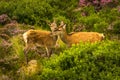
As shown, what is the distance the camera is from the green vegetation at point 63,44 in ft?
34.5

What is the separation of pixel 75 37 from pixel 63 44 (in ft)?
1.44

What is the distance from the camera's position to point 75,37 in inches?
506

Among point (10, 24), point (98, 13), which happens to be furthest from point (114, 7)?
point (10, 24)

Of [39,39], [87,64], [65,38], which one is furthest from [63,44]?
[87,64]

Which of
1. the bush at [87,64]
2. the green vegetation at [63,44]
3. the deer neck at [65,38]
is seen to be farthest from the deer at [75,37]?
the bush at [87,64]

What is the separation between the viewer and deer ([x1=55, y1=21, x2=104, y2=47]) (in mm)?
12529

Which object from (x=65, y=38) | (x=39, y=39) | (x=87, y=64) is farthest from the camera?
(x=39, y=39)

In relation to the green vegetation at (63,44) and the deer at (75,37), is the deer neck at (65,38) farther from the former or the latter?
the green vegetation at (63,44)

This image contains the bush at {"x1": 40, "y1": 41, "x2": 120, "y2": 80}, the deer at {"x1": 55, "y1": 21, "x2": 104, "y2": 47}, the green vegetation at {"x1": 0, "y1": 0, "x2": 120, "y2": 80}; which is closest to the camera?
the bush at {"x1": 40, "y1": 41, "x2": 120, "y2": 80}

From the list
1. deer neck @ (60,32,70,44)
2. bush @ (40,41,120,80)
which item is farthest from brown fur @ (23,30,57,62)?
bush @ (40,41,120,80)

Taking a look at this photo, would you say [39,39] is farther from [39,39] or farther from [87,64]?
[87,64]

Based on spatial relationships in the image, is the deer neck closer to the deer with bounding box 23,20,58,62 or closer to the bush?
the deer with bounding box 23,20,58,62

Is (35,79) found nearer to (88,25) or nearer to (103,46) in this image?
(103,46)

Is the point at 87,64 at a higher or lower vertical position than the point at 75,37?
lower
